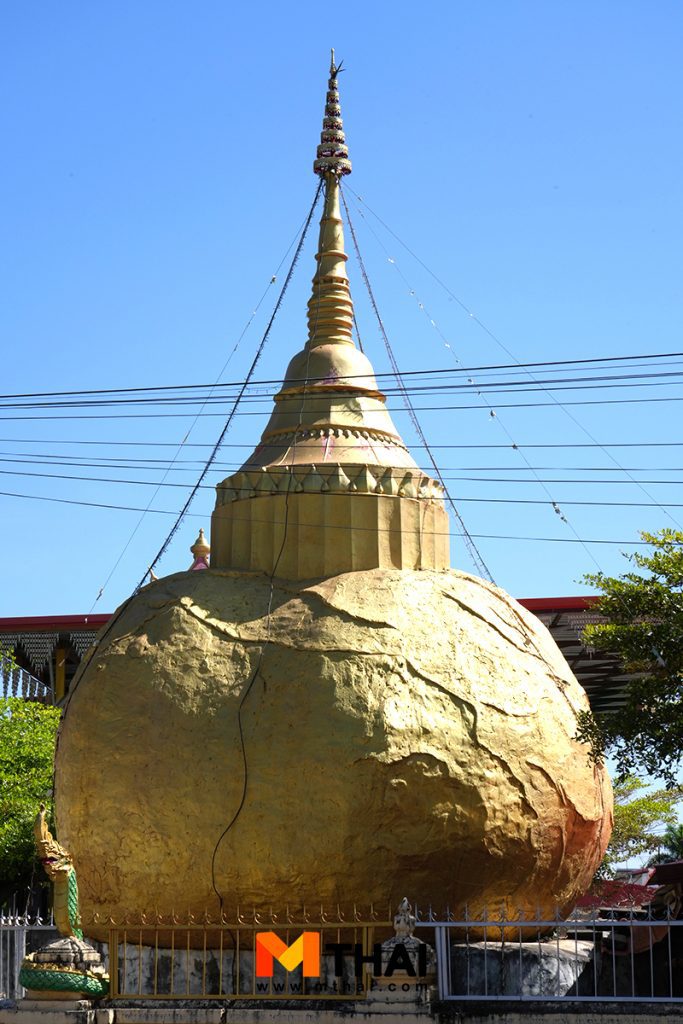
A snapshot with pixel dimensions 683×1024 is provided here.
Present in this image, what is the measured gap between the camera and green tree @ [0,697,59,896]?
26.3 meters

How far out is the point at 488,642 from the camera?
47.5 feet

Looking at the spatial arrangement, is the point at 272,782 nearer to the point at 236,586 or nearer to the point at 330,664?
the point at 330,664

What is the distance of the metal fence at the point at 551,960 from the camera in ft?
41.5

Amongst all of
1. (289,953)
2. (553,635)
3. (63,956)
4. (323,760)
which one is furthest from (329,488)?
(553,635)

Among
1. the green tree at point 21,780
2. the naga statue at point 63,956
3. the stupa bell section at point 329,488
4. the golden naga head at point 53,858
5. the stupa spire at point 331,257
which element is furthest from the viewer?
the green tree at point 21,780

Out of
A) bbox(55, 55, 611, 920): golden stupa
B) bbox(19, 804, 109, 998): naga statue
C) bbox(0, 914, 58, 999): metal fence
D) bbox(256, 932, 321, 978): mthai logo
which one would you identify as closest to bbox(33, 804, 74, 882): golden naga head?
bbox(19, 804, 109, 998): naga statue

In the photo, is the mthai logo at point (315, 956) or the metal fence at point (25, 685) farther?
the metal fence at point (25, 685)

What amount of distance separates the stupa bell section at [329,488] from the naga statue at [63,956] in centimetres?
380

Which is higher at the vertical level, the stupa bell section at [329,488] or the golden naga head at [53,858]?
the stupa bell section at [329,488]

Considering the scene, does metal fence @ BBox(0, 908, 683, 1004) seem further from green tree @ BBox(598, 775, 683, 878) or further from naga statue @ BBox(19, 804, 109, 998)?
green tree @ BBox(598, 775, 683, 878)

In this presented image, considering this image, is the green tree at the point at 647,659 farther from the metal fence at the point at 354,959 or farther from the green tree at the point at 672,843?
the green tree at the point at 672,843

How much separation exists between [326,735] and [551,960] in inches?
125

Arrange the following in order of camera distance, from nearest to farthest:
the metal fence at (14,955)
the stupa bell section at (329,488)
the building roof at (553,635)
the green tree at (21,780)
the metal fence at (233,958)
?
the metal fence at (233,958) → the metal fence at (14,955) → the stupa bell section at (329,488) → the green tree at (21,780) → the building roof at (553,635)

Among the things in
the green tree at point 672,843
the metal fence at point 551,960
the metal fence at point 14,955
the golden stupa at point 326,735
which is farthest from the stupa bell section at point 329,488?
the green tree at point 672,843
